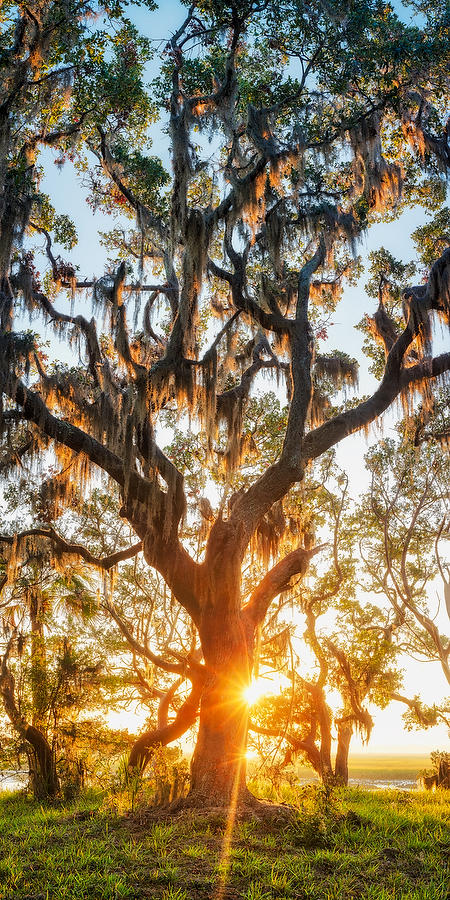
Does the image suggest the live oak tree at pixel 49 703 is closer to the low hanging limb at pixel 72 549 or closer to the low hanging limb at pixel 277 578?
the low hanging limb at pixel 72 549

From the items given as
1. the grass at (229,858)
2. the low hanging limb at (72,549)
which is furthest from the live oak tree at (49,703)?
the grass at (229,858)

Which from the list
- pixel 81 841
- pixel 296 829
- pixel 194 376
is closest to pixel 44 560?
pixel 194 376

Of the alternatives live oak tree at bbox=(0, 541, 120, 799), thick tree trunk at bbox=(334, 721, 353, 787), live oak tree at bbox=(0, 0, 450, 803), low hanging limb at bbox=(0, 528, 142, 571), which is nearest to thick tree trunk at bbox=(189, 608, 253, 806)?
live oak tree at bbox=(0, 0, 450, 803)

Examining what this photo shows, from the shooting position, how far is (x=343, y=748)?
15.4m

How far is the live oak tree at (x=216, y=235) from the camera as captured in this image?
8.41 metres

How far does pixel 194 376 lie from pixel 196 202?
4146mm

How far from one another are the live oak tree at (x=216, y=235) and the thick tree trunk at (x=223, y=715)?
0.03 metres

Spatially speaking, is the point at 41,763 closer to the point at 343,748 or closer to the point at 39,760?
the point at 39,760

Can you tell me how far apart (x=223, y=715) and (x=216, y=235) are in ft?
26.0

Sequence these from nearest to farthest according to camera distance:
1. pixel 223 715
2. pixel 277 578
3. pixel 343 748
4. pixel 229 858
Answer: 1. pixel 229 858
2. pixel 223 715
3. pixel 277 578
4. pixel 343 748

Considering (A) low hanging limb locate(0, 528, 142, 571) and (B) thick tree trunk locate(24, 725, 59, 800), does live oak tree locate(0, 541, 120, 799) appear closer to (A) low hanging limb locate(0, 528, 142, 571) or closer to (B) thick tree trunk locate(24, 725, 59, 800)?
(B) thick tree trunk locate(24, 725, 59, 800)

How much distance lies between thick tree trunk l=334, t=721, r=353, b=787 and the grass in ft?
25.1

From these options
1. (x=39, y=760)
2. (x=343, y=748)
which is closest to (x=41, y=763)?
(x=39, y=760)

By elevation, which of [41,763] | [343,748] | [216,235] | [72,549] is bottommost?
[343,748]
